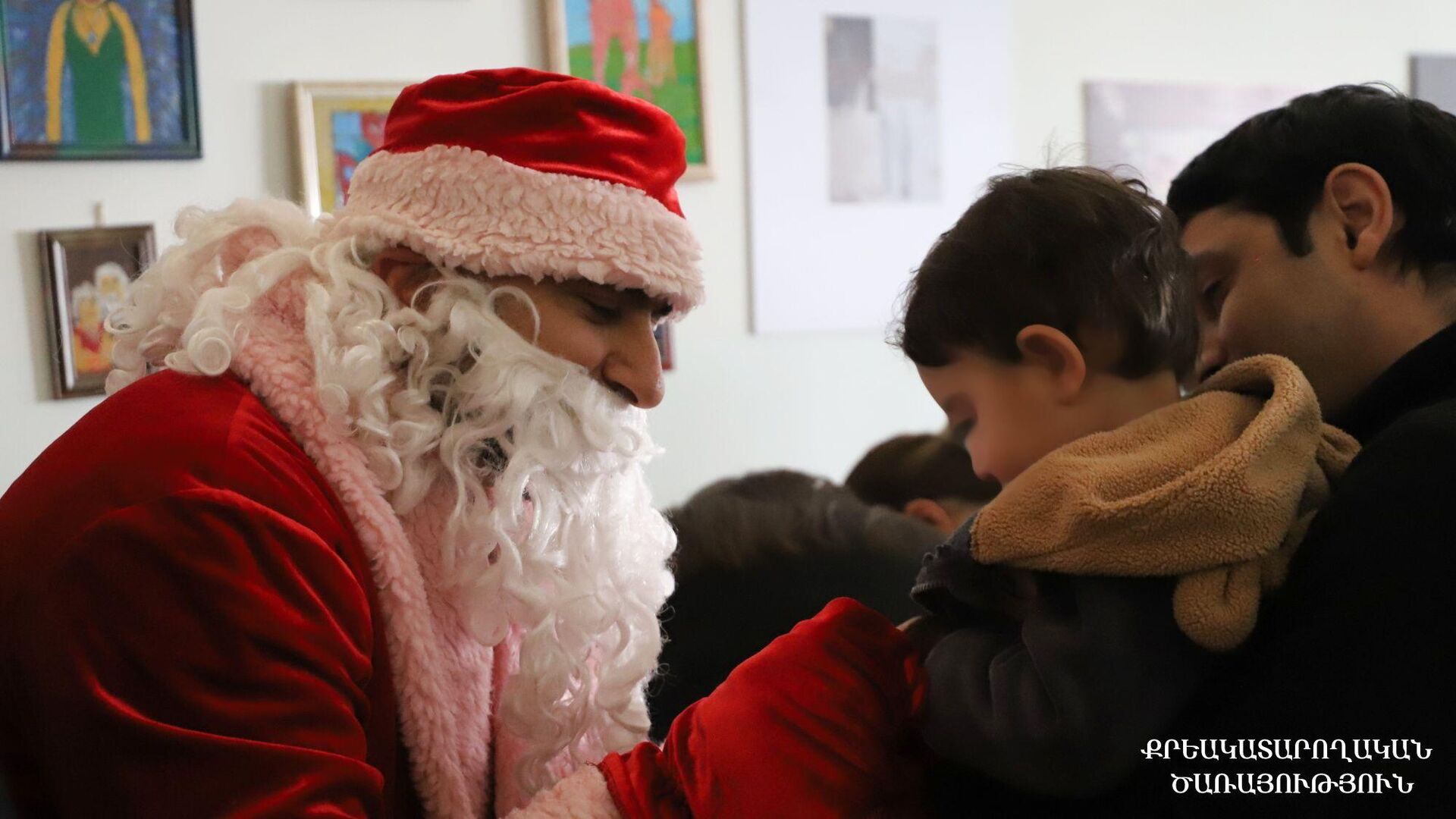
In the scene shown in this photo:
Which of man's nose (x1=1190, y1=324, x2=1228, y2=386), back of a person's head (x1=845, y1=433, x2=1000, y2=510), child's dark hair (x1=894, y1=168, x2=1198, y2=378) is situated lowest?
back of a person's head (x1=845, y1=433, x2=1000, y2=510)

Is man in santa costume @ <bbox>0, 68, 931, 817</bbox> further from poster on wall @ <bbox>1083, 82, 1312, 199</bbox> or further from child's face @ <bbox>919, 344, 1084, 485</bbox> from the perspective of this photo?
poster on wall @ <bbox>1083, 82, 1312, 199</bbox>

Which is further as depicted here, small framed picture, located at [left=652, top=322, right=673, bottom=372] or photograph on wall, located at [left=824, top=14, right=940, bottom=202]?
photograph on wall, located at [left=824, top=14, right=940, bottom=202]

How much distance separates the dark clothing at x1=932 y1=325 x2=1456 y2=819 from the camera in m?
0.98

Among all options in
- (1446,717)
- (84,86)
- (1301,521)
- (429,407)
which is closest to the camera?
(1446,717)

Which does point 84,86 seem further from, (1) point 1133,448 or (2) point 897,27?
(1) point 1133,448

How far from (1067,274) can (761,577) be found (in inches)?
29.5

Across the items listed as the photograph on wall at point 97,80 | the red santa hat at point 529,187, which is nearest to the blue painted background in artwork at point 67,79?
the photograph on wall at point 97,80

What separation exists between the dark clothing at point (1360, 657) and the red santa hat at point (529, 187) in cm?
71

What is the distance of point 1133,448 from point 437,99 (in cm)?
85

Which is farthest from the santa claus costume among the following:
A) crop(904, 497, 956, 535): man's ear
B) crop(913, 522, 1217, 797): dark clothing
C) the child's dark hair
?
crop(904, 497, 956, 535): man's ear

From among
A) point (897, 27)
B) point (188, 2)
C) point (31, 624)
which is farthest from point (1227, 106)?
point (31, 624)

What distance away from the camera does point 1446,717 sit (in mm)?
977

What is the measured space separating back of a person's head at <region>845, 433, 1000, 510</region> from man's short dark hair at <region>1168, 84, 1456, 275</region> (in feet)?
3.35

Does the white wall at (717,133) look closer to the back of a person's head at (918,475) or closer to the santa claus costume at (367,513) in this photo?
the back of a person's head at (918,475)
